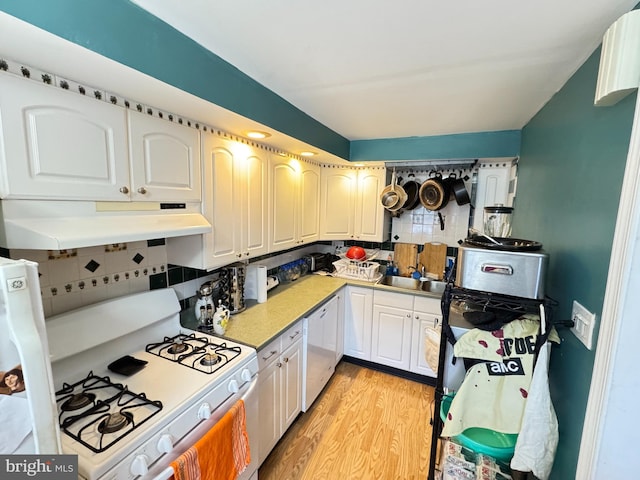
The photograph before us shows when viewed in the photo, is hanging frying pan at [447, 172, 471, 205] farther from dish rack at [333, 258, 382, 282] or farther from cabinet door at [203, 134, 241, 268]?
cabinet door at [203, 134, 241, 268]

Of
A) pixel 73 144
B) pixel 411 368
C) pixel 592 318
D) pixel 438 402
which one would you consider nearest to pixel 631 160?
pixel 592 318

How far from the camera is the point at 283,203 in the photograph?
233 cm

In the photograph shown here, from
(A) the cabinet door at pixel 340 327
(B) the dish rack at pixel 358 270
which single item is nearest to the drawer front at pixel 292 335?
(A) the cabinet door at pixel 340 327

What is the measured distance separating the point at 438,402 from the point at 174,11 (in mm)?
1989

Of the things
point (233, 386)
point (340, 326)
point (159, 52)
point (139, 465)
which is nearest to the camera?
point (139, 465)

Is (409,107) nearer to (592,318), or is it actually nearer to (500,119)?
(500,119)

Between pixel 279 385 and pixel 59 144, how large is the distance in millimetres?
1644

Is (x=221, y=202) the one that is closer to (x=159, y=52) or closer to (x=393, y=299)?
(x=159, y=52)

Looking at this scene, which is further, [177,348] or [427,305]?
[427,305]

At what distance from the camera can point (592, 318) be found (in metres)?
0.99

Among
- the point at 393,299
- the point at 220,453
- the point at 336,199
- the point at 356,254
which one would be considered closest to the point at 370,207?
the point at 336,199

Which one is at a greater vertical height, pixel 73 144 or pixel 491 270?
pixel 73 144

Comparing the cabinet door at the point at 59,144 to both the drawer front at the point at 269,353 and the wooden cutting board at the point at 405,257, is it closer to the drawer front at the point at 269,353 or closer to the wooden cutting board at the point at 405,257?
the drawer front at the point at 269,353

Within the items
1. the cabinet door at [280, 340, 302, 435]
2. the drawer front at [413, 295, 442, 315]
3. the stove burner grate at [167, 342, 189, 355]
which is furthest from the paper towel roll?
the drawer front at [413, 295, 442, 315]
